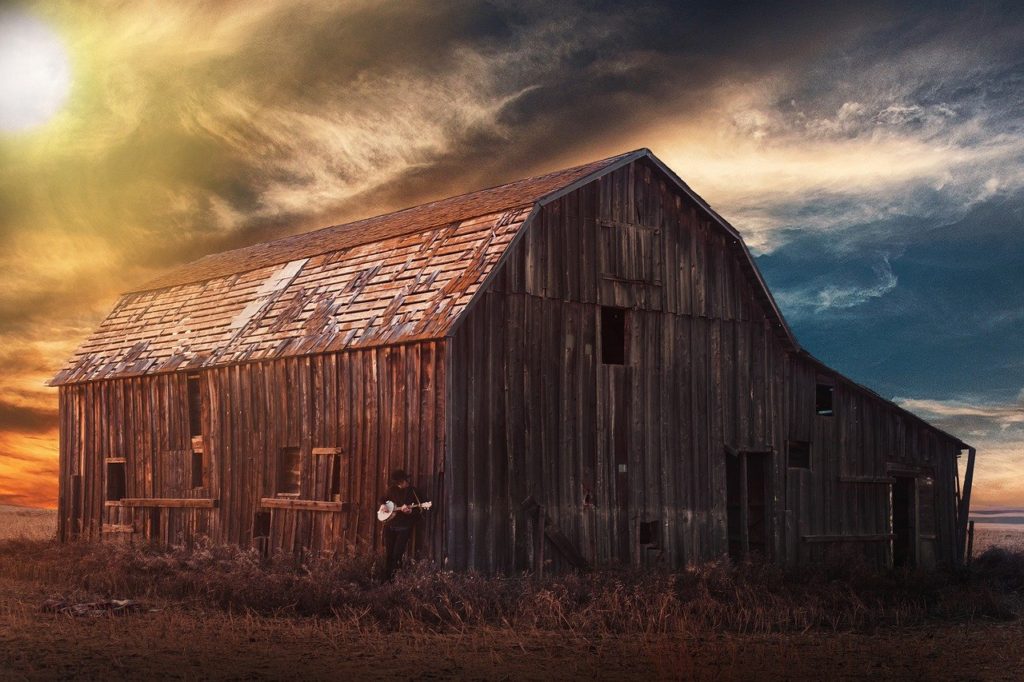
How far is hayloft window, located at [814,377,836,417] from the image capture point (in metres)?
26.0

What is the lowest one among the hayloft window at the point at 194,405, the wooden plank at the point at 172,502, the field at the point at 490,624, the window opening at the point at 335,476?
the field at the point at 490,624

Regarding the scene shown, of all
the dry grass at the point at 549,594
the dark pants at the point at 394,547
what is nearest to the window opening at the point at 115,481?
the dry grass at the point at 549,594

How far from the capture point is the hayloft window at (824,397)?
26.0 meters

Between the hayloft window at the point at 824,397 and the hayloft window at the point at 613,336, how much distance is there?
5.45 m

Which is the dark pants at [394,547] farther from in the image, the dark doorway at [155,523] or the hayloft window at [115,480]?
the hayloft window at [115,480]

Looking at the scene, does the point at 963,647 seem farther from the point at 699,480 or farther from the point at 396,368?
the point at 396,368

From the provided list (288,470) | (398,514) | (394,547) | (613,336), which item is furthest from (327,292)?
(394,547)

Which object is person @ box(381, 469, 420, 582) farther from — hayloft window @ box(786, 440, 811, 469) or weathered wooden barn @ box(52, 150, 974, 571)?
hayloft window @ box(786, 440, 811, 469)

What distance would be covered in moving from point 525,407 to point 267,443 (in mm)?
5959

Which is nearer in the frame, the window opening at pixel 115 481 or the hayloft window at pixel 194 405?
the hayloft window at pixel 194 405

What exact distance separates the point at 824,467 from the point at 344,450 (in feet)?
34.9

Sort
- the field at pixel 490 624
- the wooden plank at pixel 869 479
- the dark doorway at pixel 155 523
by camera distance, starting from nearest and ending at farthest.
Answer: the field at pixel 490 624 < the wooden plank at pixel 869 479 < the dark doorway at pixel 155 523

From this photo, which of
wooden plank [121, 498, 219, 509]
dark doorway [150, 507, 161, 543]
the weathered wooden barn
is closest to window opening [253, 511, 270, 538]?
the weathered wooden barn

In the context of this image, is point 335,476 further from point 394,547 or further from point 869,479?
point 869,479
